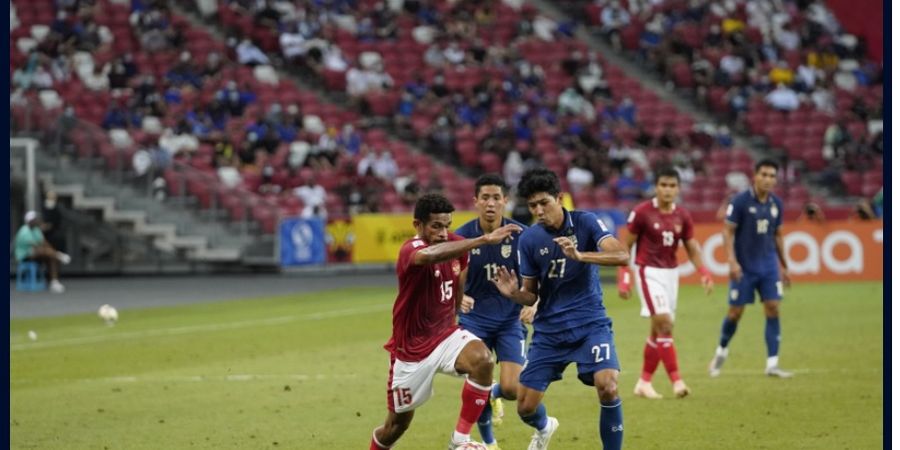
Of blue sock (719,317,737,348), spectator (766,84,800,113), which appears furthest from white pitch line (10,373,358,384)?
spectator (766,84,800,113)

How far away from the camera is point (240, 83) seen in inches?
1529

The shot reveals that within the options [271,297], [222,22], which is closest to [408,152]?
[222,22]

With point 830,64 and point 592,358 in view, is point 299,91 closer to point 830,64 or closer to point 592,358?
point 830,64

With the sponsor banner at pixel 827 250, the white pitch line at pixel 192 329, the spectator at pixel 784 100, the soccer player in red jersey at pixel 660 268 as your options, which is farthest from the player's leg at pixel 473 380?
the spectator at pixel 784 100

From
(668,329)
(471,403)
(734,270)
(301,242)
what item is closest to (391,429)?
(471,403)

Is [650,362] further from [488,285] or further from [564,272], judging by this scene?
[564,272]

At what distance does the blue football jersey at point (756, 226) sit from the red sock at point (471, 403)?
270 inches

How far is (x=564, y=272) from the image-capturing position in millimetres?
10617

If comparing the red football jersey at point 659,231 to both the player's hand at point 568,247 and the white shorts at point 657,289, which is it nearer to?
the white shorts at point 657,289

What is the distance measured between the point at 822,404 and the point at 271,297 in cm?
1620

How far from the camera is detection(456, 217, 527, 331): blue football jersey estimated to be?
39.0ft

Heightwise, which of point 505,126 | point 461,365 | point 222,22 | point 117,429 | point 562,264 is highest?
point 222,22

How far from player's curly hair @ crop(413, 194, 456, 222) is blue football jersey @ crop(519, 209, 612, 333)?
3.06ft

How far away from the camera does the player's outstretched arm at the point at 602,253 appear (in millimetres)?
9828
